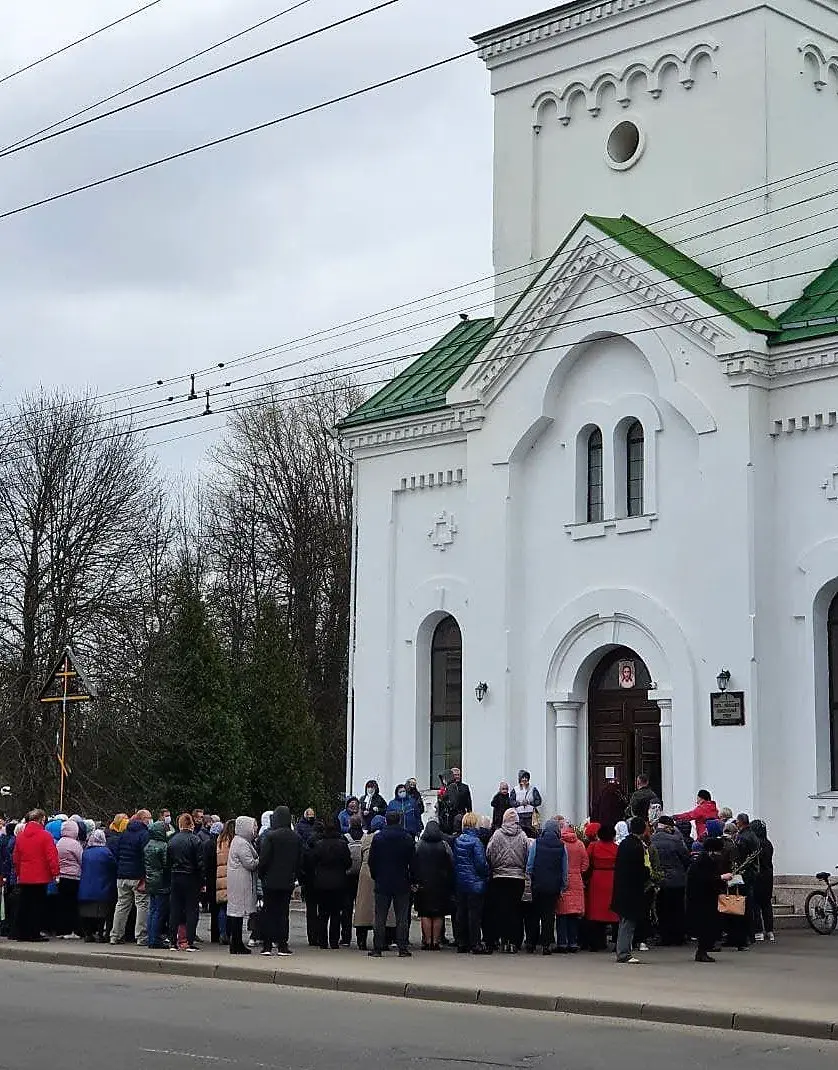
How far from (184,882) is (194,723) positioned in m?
21.6

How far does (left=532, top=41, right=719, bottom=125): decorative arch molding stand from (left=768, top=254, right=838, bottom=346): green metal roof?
162 inches

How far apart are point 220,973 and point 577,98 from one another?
58.0ft

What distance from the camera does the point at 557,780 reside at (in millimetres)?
27266

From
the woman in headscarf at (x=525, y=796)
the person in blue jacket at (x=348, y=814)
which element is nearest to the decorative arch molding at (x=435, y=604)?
the woman in headscarf at (x=525, y=796)

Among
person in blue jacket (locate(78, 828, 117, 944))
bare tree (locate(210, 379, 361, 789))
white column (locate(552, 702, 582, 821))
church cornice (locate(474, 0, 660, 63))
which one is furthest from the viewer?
bare tree (locate(210, 379, 361, 789))

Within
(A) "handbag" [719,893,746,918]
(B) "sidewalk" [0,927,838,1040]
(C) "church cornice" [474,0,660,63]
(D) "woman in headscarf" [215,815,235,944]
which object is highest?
(C) "church cornice" [474,0,660,63]

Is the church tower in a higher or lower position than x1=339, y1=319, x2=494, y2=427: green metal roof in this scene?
higher

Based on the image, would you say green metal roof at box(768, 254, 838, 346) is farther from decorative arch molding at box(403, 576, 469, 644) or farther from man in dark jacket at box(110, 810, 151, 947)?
man in dark jacket at box(110, 810, 151, 947)

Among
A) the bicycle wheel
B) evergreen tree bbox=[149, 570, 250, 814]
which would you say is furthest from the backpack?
evergreen tree bbox=[149, 570, 250, 814]

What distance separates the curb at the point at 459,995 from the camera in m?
13.6

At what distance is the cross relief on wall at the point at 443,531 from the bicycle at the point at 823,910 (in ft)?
32.3

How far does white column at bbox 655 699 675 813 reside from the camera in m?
25.3

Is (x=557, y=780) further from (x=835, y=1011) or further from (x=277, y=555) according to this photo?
(x=277, y=555)

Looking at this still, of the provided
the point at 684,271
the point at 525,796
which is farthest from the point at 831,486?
the point at 525,796
